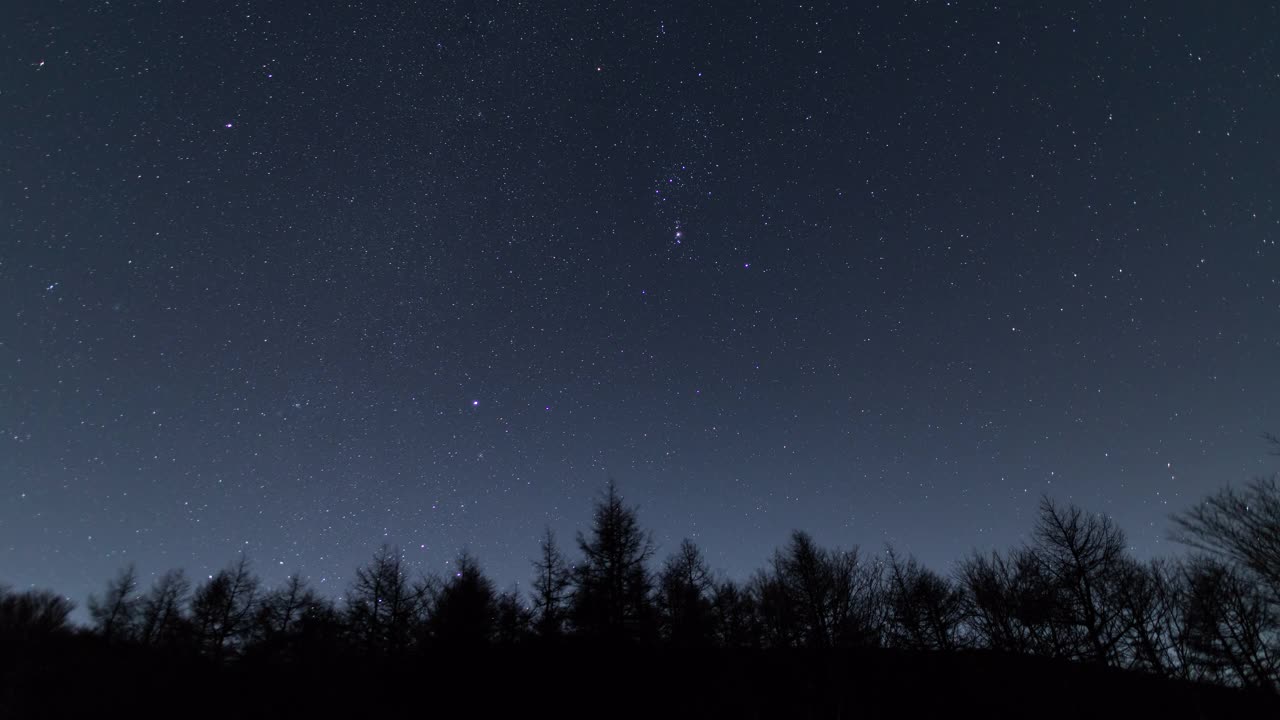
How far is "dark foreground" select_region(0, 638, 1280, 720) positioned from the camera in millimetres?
20000

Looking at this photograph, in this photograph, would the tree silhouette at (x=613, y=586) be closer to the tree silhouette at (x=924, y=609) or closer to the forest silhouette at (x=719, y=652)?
the forest silhouette at (x=719, y=652)

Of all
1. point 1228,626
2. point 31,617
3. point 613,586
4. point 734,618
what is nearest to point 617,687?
point 613,586

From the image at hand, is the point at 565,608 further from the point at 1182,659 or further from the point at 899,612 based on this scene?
the point at 1182,659

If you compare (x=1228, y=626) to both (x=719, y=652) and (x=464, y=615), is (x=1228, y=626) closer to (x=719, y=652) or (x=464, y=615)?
(x=719, y=652)

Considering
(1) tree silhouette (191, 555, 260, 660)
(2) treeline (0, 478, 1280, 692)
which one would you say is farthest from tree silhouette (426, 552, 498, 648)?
(1) tree silhouette (191, 555, 260, 660)

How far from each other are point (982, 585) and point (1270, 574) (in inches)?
770

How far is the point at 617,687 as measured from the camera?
73.6ft

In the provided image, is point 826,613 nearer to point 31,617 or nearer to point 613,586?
point 613,586

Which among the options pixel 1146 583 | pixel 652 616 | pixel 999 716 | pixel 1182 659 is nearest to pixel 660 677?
pixel 652 616

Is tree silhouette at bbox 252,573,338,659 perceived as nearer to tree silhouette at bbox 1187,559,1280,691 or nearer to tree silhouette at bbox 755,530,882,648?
tree silhouette at bbox 755,530,882,648

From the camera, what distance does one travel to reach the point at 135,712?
20.0 meters

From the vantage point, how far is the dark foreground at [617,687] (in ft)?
65.6

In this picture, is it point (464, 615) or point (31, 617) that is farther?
point (31, 617)

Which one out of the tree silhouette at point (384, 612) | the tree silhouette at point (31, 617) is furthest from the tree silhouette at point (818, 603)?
the tree silhouette at point (31, 617)
